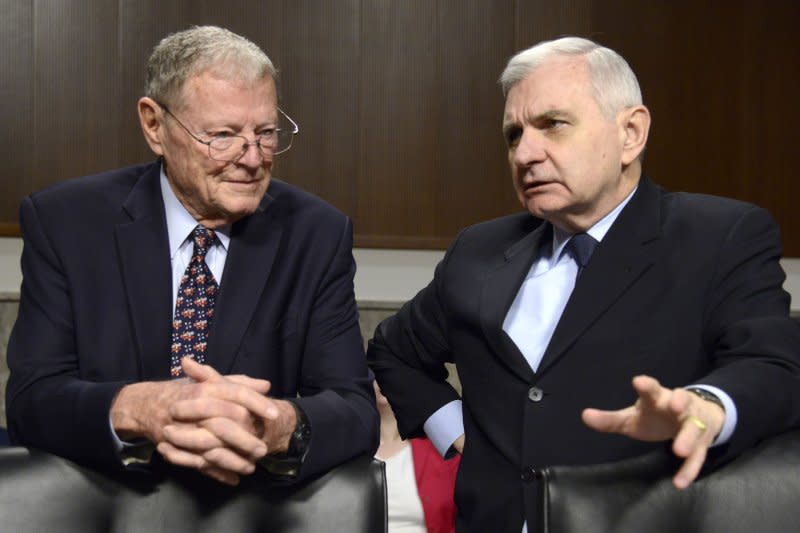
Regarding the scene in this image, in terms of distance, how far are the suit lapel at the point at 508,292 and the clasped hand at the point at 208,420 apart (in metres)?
0.45

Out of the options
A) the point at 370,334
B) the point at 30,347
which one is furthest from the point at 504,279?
the point at 370,334

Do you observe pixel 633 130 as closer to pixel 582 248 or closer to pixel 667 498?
pixel 582 248

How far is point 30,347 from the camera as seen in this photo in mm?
1867

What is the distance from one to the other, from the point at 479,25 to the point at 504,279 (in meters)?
2.20

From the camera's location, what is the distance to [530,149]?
2.00 metres

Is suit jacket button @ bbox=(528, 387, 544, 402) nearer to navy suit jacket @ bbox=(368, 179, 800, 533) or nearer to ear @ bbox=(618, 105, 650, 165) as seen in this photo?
navy suit jacket @ bbox=(368, 179, 800, 533)

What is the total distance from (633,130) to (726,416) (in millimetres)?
721

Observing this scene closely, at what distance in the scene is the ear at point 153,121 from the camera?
206cm

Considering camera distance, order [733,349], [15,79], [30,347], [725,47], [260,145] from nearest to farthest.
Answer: [733,349] < [30,347] < [260,145] < [15,79] < [725,47]

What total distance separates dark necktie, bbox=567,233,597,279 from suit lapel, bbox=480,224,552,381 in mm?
98

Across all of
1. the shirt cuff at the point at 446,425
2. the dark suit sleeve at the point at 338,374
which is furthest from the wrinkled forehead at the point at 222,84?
the shirt cuff at the point at 446,425

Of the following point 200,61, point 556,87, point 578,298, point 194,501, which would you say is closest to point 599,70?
point 556,87

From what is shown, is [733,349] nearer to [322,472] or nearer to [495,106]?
[322,472]

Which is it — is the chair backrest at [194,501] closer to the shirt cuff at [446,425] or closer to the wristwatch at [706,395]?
the wristwatch at [706,395]
